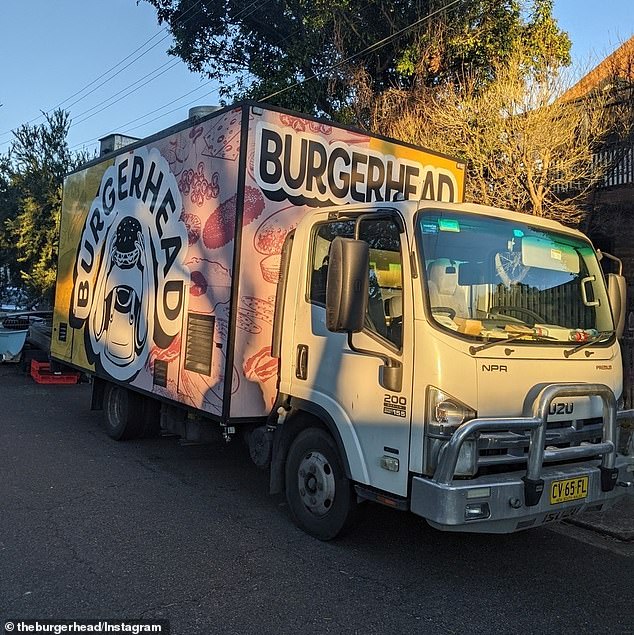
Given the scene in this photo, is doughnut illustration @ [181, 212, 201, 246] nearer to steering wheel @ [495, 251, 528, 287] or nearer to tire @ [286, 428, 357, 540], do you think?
tire @ [286, 428, 357, 540]

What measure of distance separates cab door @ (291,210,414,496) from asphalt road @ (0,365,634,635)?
73 centimetres

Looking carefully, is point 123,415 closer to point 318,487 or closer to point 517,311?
point 318,487

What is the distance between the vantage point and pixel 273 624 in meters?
3.66

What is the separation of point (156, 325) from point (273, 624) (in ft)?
11.9

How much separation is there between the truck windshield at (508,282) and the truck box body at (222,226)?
1.61 meters

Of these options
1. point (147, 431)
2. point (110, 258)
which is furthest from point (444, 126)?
point (147, 431)

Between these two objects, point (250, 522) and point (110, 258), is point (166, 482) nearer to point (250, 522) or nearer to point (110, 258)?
point (250, 522)

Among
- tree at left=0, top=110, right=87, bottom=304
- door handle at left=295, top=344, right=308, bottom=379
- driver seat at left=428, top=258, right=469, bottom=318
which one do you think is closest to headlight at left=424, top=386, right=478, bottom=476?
driver seat at left=428, top=258, right=469, bottom=318

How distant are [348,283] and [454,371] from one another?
0.83m

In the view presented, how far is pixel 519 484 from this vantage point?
388 cm

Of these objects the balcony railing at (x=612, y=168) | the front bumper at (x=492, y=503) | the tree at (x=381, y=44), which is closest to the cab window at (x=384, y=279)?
the front bumper at (x=492, y=503)

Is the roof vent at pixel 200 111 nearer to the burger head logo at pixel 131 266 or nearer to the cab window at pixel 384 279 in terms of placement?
the burger head logo at pixel 131 266

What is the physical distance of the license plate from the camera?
4.01 metres

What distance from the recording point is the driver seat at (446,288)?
13.6ft
